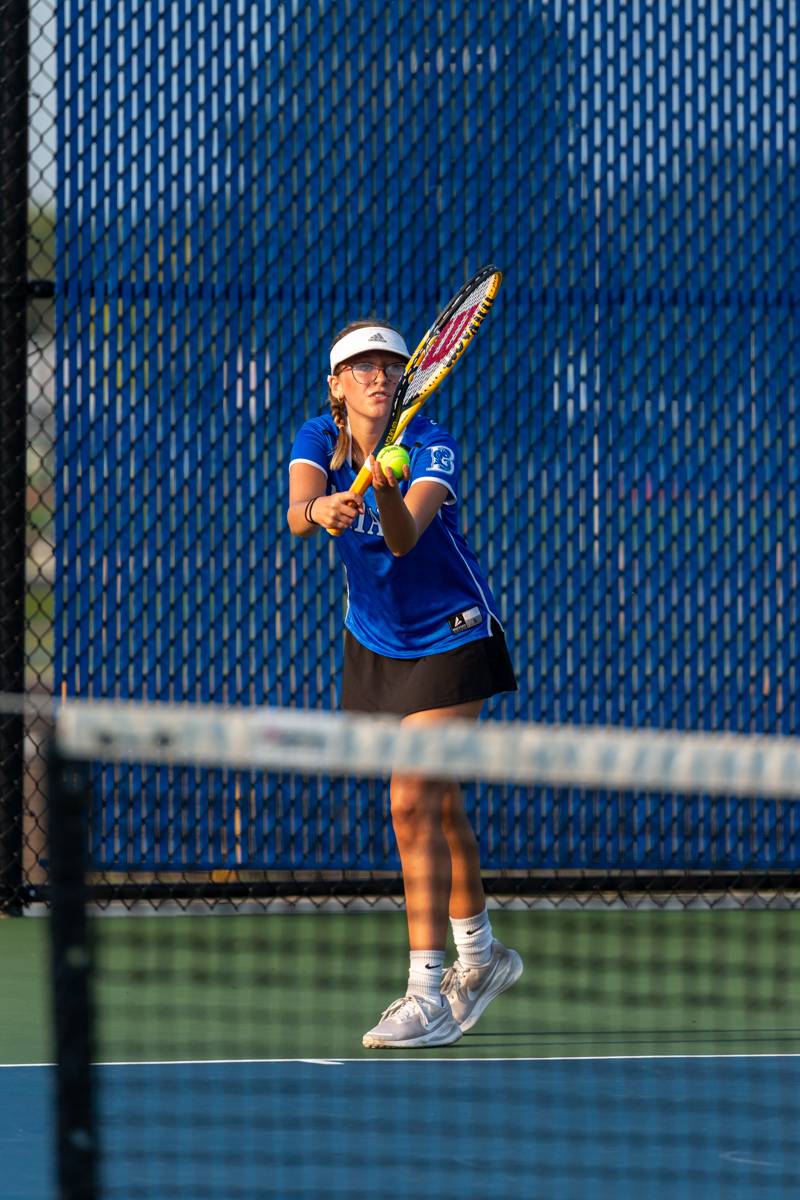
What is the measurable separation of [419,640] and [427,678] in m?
0.10

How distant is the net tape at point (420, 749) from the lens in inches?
100

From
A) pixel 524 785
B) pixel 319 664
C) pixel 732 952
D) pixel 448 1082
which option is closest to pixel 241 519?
pixel 319 664

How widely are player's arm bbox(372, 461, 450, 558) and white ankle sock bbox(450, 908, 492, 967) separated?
1.00 meters

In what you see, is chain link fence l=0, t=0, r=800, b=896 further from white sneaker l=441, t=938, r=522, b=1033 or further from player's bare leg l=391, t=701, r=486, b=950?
player's bare leg l=391, t=701, r=486, b=950

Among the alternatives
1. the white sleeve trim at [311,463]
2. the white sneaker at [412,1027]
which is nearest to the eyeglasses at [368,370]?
the white sleeve trim at [311,463]

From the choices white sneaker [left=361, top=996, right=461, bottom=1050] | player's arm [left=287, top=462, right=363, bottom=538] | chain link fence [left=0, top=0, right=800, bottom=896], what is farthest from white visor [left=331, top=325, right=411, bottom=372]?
chain link fence [left=0, top=0, right=800, bottom=896]

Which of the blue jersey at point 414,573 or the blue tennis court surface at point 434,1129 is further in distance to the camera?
the blue jersey at point 414,573

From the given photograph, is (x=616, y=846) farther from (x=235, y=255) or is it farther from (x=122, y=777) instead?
(x=235, y=255)

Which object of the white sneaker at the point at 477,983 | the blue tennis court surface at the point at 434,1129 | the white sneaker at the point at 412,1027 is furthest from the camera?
the white sneaker at the point at 477,983

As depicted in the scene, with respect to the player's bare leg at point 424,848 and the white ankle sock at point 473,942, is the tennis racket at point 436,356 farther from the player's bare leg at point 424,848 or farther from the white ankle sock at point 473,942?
the white ankle sock at point 473,942

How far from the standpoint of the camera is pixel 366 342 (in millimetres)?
5520

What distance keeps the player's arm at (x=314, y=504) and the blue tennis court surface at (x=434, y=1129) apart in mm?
1237

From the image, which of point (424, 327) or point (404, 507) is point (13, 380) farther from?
point (404, 507)

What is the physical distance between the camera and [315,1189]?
381 cm
